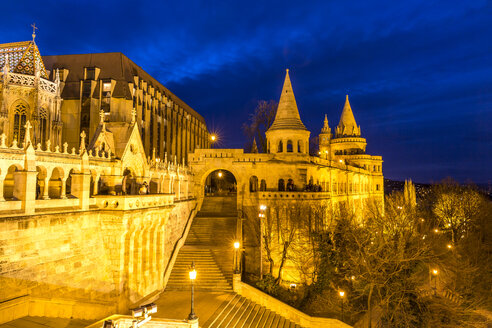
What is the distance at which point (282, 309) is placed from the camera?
78.6ft

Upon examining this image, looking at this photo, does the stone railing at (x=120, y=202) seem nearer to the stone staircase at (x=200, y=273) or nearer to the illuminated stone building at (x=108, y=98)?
the stone staircase at (x=200, y=273)

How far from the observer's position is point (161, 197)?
22.6 meters

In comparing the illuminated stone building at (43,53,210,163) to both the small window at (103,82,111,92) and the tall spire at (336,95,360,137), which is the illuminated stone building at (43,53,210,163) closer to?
the small window at (103,82,111,92)

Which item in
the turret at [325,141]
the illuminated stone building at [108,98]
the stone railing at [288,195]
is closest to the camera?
the stone railing at [288,195]

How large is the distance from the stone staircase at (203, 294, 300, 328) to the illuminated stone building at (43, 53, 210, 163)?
17672mm

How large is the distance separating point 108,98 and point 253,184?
21046 millimetres

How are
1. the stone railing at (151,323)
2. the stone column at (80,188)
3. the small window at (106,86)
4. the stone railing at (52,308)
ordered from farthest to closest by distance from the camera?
the small window at (106,86)
the stone column at (80,188)
the stone railing at (52,308)
the stone railing at (151,323)

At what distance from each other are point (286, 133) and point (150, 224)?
20664 mm

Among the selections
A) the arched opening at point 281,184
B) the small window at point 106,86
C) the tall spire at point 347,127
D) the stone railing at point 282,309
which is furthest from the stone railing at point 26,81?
the tall spire at point 347,127

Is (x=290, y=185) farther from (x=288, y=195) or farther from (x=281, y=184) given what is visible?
(x=288, y=195)

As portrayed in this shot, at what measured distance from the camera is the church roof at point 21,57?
29.6 m

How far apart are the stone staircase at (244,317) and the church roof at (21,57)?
27.7 meters

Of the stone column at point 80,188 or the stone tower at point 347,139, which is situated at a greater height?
the stone tower at point 347,139

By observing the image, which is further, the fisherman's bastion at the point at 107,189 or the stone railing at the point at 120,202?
the stone railing at the point at 120,202
